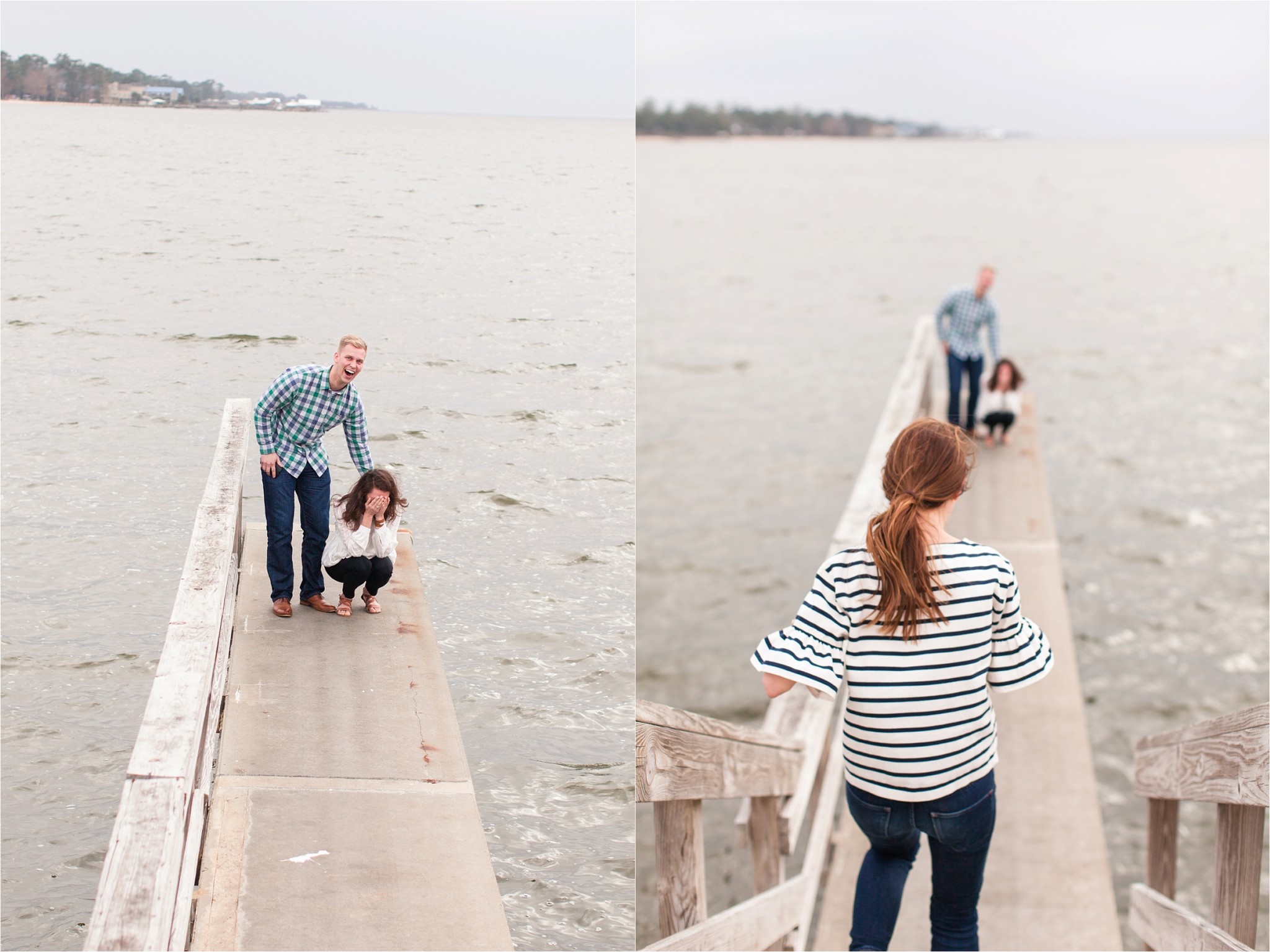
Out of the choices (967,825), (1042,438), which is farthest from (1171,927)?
(1042,438)

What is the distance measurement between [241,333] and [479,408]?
Answer: 690mm

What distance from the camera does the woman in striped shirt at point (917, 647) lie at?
2734 millimetres

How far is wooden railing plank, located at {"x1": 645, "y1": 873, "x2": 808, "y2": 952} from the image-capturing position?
3.43 metres

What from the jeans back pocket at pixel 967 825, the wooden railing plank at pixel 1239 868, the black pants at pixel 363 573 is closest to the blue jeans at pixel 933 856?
the jeans back pocket at pixel 967 825

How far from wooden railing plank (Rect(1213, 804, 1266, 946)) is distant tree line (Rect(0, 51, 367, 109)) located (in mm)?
3485

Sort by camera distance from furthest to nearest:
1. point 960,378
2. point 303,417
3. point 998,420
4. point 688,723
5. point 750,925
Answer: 1. point 998,420
2. point 960,378
3. point 750,925
4. point 688,723
5. point 303,417

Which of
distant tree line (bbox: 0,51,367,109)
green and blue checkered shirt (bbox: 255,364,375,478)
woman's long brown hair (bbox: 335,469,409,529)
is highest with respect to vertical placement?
distant tree line (bbox: 0,51,367,109)

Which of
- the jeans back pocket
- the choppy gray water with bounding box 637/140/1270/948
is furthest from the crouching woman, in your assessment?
the choppy gray water with bounding box 637/140/1270/948

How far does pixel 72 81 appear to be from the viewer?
3332mm

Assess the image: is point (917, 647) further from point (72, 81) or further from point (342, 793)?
point (72, 81)

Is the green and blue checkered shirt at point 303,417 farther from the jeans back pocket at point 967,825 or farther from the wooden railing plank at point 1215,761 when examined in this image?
the wooden railing plank at point 1215,761

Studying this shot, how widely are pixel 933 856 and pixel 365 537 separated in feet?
5.70

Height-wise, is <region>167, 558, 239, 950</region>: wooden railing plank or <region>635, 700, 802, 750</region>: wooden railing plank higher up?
<region>167, 558, 239, 950</region>: wooden railing plank

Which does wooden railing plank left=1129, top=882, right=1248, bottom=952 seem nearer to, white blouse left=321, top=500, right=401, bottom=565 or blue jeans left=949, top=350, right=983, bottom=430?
white blouse left=321, top=500, right=401, bottom=565
